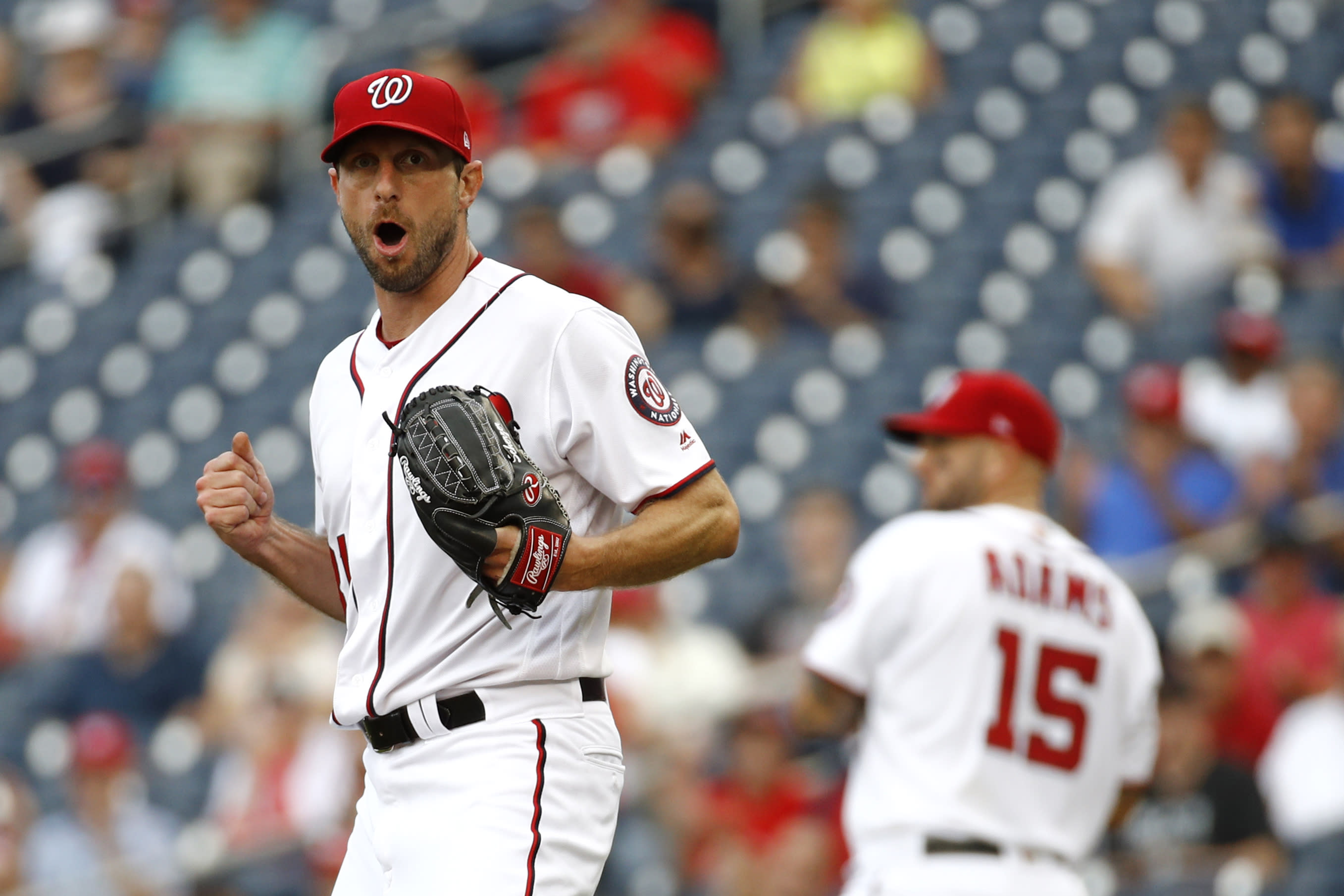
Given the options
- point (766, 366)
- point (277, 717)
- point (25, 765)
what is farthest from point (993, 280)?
point (25, 765)

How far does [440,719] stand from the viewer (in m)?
2.64

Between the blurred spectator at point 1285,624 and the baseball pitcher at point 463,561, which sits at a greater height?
the baseball pitcher at point 463,561

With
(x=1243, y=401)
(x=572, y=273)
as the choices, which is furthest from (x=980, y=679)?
(x=572, y=273)

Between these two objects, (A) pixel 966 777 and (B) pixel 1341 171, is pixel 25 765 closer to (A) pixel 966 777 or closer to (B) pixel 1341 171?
(A) pixel 966 777

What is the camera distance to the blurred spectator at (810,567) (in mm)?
6441

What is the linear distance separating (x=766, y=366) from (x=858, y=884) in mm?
4335

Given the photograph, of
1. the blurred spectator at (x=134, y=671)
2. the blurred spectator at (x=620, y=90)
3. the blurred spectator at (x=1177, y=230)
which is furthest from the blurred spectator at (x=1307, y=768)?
the blurred spectator at (x=620, y=90)

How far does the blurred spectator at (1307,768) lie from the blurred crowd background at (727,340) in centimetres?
1

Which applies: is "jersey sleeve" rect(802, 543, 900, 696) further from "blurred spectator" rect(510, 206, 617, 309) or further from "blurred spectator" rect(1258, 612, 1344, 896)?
"blurred spectator" rect(510, 206, 617, 309)

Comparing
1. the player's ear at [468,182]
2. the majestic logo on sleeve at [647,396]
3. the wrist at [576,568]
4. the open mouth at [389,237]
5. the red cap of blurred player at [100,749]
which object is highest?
the player's ear at [468,182]

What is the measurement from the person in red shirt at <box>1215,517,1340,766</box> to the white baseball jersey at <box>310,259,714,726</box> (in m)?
3.45

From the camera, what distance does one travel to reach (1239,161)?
27.5 ft

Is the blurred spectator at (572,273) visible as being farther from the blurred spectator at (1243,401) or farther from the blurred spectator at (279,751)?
the blurred spectator at (1243,401)

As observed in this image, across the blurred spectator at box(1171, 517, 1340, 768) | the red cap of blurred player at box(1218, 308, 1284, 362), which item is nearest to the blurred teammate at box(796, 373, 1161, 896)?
the blurred spectator at box(1171, 517, 1340, 768)
